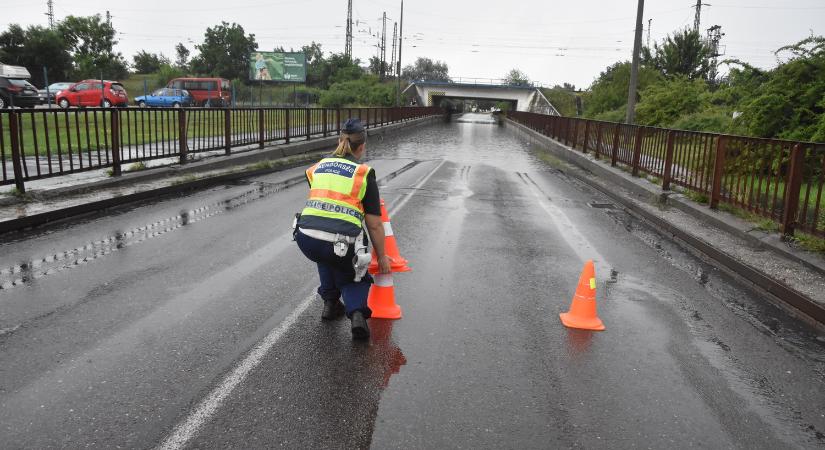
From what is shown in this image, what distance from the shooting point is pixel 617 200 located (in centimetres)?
1267

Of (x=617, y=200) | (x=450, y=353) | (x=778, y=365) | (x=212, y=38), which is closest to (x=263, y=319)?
(x=450, y=353)

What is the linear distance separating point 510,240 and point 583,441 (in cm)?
506

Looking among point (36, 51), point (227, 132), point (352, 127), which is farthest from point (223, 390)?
point (36, 51)

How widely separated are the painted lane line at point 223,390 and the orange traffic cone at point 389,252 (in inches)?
31.8

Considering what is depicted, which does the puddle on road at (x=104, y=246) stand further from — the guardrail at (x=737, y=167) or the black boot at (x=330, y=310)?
the guardrail at (x=737, y=167)

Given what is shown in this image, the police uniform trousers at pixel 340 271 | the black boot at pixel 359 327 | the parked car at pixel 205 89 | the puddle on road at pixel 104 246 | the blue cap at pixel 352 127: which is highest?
the parked car at pixel 205 89

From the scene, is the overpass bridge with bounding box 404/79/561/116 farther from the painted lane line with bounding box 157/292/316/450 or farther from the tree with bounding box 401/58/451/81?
the painted lane line with bounding box 157/292/316/450

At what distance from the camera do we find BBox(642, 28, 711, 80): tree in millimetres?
52875

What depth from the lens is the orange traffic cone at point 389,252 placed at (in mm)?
5695

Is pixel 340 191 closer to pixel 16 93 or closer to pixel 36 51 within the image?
pixel 16 93

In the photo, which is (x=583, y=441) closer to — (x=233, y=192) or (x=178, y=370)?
(x=178, y=370)

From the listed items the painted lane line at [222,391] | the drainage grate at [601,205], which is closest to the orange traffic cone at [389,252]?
the painted lane line at [222,391]

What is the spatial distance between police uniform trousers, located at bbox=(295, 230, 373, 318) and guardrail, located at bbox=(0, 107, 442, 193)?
622 cm

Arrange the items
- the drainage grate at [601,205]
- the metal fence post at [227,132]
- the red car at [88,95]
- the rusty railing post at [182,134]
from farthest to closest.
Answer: the red car at [88,95], the metal fence post at [227,132], the rusty railing post at [182,134], the drainage grate at [601,205]
